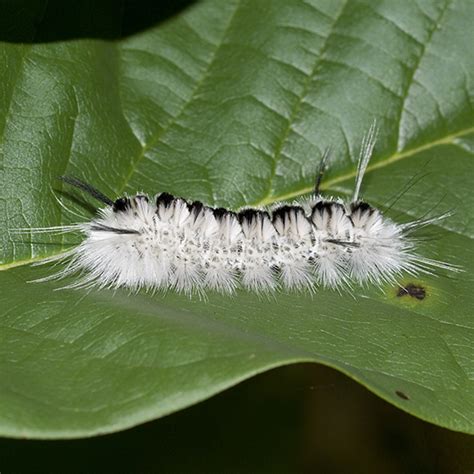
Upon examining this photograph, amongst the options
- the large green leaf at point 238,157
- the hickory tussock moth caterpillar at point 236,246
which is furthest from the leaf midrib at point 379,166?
the hickory tussock moth caterpillar at point 236,246

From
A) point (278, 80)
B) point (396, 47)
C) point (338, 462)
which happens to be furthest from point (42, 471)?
point (396, 47)

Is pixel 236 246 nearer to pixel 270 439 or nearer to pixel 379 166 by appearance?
pixel 379 166

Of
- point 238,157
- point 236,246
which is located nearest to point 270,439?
point 236,246

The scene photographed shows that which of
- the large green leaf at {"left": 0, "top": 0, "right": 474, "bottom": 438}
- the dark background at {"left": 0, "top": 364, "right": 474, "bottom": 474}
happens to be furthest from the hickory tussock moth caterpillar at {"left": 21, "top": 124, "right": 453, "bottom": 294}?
the dark background at {"left": 0, "top": 364, "right": 474, "bottom": 474}

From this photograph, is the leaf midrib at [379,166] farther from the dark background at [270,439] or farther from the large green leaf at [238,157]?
the dark background at [270,439]

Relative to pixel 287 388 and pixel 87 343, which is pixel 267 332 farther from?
pixel 287 388

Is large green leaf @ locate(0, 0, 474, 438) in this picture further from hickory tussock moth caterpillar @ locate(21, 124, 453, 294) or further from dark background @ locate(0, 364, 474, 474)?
dark background @ locate(0, 364, 474, 474)
